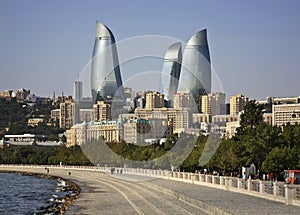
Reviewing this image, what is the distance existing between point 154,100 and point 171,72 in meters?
9.12

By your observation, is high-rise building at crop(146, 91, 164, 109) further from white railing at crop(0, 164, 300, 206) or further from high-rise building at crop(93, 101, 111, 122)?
white railing at crop(0, 164, 300, 206)

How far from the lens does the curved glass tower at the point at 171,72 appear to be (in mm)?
132113

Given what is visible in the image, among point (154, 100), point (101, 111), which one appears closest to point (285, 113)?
point (154, 100)

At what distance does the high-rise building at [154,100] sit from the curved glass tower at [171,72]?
76.0 inches

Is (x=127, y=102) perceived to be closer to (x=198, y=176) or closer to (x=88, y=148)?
(x=88, y=148)

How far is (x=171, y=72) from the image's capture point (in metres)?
150

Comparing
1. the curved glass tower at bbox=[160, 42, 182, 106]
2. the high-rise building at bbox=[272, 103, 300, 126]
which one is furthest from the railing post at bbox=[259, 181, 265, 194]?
the high-rise building at bbox=[272, 103, 300, 126]

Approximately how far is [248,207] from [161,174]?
37547 millimetres

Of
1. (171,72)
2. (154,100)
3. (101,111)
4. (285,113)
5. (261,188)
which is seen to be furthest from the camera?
(101,111)

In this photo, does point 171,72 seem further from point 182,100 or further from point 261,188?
point 261,188

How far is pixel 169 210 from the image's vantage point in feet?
82.1

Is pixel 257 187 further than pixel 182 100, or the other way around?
pixel 182 100

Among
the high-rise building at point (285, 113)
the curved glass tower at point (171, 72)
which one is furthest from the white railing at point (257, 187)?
the high-rise building at point (285, 113)

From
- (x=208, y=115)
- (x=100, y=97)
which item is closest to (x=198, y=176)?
(x=100, y=97)
